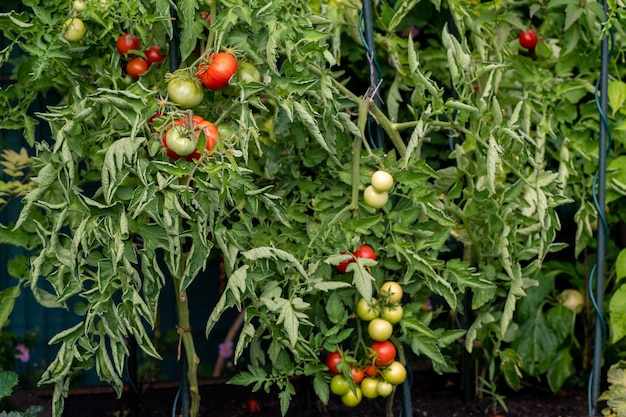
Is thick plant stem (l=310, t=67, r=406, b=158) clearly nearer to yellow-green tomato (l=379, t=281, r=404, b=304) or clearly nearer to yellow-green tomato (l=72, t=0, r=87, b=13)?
yellow-green tomato (l=379, t=281, r=404, b=304)

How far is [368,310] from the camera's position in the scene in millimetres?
1623

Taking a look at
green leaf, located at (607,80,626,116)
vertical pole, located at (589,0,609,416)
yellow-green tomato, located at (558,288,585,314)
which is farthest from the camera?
yellow-green tomato, located at (558,288,585,314)

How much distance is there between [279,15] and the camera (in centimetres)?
145

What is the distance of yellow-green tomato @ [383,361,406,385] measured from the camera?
5.43ft

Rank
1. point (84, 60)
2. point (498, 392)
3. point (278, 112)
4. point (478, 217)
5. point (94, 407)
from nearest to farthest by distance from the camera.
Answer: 1. point (278, 112)
2. point (84, 60)
3. point (478, 217)
4. point (94, 407)
5. point (498, 392)

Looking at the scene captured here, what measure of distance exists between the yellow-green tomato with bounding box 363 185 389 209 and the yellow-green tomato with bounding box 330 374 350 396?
0.38 metres

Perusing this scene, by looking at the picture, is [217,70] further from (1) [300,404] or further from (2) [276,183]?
(1) [300,404]

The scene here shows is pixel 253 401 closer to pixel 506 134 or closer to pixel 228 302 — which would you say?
pixel 228 302

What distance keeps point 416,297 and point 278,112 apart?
0.55 metres

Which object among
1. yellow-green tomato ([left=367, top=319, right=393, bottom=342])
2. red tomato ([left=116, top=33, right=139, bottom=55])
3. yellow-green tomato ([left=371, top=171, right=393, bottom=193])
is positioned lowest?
yellow-green tomato ([left=367, top=319, right=393, bottom=342])

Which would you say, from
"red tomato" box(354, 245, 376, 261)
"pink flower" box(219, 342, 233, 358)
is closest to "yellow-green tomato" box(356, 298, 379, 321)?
"red tomato" box(354, 245, 376, 261)

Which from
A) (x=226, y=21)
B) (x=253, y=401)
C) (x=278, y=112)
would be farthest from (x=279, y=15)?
(x=253, y=401)

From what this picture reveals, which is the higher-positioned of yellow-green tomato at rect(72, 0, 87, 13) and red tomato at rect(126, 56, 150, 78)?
yellow-green tomato at rect(72, 0, 87, 13)

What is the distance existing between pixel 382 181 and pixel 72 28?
68 centimetres
